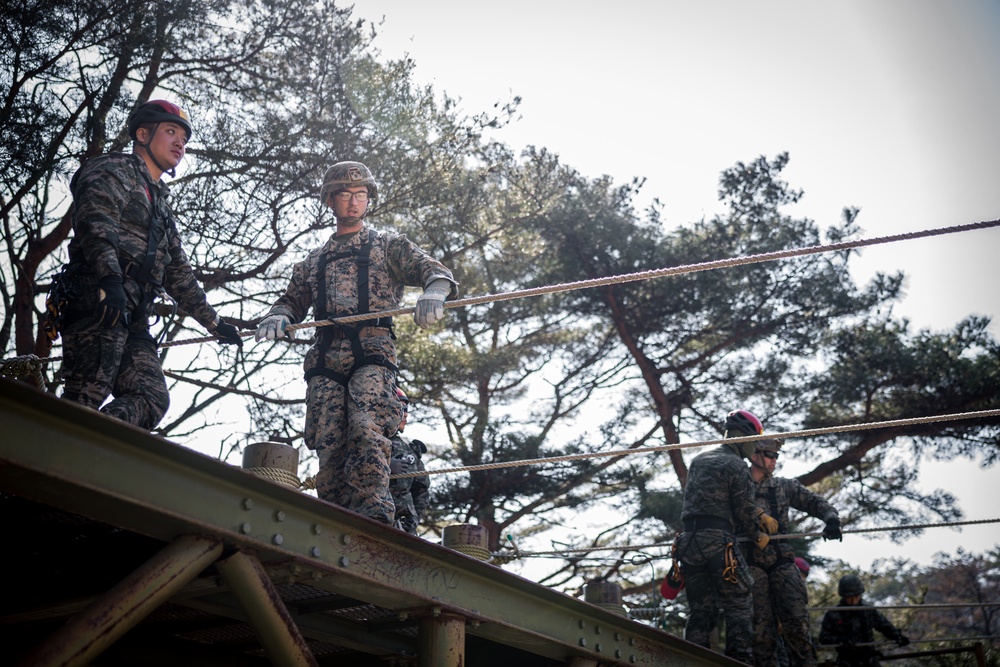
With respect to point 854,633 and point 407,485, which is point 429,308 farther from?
point 854,633

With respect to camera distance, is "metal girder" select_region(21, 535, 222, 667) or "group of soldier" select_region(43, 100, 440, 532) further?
"group of soldier" select_region(43, 100, 440, 532)

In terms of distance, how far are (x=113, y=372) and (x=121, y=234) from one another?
692 mm

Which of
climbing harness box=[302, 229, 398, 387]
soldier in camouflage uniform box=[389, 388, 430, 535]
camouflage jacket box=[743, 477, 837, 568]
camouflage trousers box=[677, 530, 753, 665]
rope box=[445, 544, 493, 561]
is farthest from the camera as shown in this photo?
camouflage jacket box=[743, 477, 837, 568]

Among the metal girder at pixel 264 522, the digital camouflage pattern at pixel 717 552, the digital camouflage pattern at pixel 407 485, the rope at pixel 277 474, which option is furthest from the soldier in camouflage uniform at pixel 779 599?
the rope at pixel 277 474

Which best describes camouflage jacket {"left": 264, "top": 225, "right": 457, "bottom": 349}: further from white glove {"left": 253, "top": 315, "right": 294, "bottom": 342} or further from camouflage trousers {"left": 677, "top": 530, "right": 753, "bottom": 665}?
camouflage trousers {"left": 677, "top": 530, "right": 753, "bottom": 665}

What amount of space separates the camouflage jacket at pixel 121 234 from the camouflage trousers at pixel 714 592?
3638 mm

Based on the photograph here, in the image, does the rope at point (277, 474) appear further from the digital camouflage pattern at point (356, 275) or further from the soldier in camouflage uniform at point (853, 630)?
the soldier in camouflage uniform at point (853, 630)

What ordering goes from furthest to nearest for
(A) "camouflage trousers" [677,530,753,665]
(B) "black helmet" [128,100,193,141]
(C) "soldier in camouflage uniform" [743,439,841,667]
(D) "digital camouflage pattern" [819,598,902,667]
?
(D) "digital camouflage pattern" [819,598,902,667], (C) "soldier in camouflage uniform" [743,439,841,667], (A) "camouflage trousers" [677,530,753,665], (B) "black helmet" [128,100,193,141]

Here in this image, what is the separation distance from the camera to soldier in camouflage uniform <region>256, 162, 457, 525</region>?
464cm

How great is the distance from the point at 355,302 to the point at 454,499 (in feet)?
31.9

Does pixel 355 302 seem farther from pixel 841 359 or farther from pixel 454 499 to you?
pixel 841 359

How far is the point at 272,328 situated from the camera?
498cm

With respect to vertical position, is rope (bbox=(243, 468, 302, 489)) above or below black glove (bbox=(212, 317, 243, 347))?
below

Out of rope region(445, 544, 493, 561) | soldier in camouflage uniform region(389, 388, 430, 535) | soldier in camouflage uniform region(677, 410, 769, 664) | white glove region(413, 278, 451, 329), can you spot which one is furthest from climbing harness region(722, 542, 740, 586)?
white glove region(413, 278, 451, 329)
